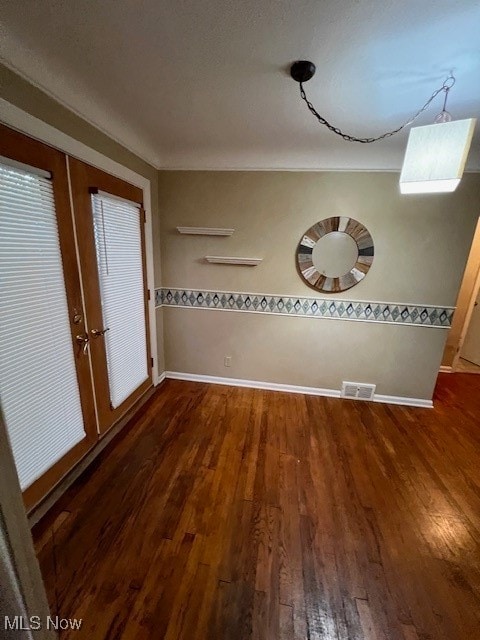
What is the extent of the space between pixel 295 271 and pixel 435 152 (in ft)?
4.99

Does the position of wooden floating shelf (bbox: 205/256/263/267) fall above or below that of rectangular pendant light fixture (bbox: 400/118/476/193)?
below

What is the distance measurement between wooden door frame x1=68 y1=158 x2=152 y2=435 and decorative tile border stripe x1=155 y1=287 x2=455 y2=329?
0.95 metres

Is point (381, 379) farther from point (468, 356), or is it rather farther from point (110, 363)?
point (110, 363)

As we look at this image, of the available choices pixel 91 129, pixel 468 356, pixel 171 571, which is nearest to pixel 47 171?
pixel 91 129

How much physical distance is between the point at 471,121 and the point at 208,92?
1337mm

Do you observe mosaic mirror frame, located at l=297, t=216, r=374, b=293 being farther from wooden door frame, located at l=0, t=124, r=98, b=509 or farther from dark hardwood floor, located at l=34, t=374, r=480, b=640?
wooden door frame, located at l=0, t=124, r=98, b=509

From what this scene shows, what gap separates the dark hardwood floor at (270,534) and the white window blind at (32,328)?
48 centimetres

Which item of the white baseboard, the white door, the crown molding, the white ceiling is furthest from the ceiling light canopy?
the white door

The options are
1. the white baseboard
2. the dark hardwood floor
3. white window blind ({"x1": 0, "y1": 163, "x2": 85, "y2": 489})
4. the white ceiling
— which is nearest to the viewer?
the white ceiling

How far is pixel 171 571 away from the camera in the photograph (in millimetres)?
1217

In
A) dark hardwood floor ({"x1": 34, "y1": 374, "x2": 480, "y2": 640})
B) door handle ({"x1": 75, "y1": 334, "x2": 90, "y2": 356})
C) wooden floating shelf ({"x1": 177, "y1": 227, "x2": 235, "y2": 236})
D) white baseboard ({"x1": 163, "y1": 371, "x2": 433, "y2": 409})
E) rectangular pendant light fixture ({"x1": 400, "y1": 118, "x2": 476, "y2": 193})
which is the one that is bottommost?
dark hardwood floor ({"x1": 34, "y1": 374, "x2": 480, "y2": 640})

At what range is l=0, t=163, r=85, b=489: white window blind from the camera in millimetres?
1189

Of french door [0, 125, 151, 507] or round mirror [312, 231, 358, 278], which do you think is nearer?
french door [0, 125, 151, 507]

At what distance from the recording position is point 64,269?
4.95 feet
